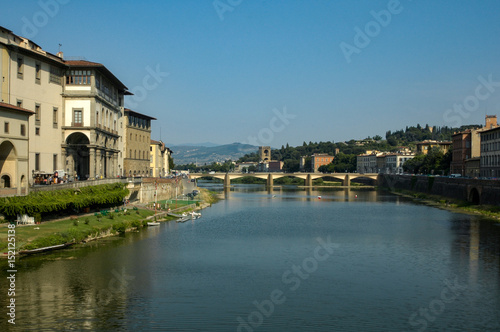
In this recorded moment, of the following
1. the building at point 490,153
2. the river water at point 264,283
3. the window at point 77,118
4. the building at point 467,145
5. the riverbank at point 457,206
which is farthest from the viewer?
the building at point 467,145

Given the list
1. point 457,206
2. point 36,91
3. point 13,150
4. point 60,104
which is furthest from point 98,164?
point 457,206

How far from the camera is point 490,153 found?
101 metres

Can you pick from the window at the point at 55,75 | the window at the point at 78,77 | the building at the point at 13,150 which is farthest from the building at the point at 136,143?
the building at the point at 13,150

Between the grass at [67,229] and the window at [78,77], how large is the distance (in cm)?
1708

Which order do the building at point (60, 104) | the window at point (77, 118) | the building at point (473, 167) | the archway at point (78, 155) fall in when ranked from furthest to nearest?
the building at point (473, 167)
the archway at point (78, 155)
the window at point (77, 118)
the building at point (60, 104)

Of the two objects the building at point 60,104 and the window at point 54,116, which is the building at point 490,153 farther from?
the window at point 54,116

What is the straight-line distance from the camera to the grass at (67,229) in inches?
1469

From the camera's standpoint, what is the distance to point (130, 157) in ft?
298

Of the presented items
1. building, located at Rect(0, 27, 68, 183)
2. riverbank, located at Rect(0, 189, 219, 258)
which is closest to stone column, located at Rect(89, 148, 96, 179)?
building, located at Rect(0, 27, 68, 183)

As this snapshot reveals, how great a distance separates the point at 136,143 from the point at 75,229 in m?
52.9

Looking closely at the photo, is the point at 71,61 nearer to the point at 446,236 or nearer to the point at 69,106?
the point at 69,106

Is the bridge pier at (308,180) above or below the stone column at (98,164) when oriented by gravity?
below

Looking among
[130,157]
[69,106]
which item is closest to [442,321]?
[69,106]

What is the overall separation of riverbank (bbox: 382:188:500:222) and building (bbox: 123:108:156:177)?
53.2m
